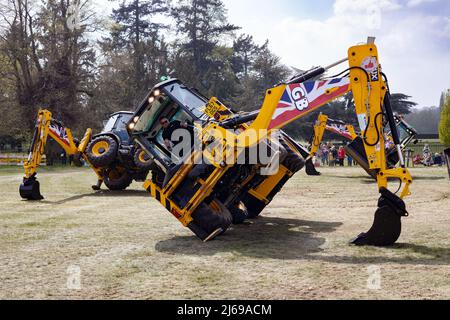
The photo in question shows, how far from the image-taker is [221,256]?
6.71 metres

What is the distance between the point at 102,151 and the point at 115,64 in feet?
115

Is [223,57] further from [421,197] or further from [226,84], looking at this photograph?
[421,197]

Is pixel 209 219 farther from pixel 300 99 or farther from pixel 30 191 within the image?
pixel 30 191

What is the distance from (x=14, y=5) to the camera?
39.5m

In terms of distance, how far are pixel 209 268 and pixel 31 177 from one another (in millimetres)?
9949

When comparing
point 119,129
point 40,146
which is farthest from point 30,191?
point 119,129

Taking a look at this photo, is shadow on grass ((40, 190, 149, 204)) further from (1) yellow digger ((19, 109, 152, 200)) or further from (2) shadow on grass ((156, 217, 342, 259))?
(2) shadow on grass ((156, 217, 342, 259))

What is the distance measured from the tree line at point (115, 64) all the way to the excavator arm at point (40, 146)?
23612 mm

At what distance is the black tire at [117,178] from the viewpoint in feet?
54.6

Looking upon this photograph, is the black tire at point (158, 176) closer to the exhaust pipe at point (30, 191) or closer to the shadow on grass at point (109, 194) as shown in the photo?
the shadow on grass at point (109, 194)

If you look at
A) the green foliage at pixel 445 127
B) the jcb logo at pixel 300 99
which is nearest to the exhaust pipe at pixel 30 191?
the jcb logo at pixel 300 99
